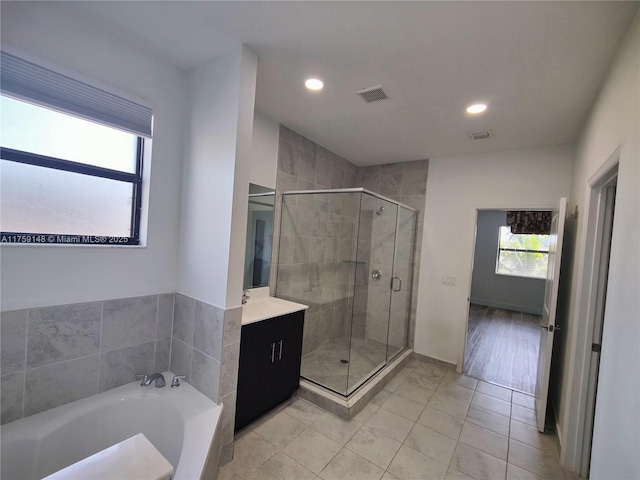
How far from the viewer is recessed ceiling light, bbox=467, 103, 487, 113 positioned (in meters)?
2.20

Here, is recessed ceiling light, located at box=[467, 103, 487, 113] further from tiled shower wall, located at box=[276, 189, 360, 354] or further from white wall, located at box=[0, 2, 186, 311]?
white wall, located at box=[0, 2, 186, 311]

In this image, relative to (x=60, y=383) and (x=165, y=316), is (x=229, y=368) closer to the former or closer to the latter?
(x=165, y=316)

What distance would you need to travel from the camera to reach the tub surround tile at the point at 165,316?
2004 millimetres

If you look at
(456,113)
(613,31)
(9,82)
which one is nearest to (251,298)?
(9,82)

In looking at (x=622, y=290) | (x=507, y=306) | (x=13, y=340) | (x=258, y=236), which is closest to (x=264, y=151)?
(x=258, y=236)

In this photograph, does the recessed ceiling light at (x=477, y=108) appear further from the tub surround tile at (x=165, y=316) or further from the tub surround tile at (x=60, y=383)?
the tub surround tile at (x=60, y=383)

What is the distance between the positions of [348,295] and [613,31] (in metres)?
2.73

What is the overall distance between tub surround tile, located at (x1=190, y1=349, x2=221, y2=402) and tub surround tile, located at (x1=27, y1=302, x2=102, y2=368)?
59cm

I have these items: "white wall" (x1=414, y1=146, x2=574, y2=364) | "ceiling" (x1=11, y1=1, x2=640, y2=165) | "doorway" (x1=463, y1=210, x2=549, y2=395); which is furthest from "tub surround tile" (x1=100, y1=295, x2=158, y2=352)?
"doorway" (x1=463, y1=210, x2=549, y2=395)

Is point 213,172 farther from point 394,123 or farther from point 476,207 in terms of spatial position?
point 476,207

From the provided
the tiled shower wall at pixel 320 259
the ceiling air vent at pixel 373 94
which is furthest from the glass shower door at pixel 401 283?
the ceiling air vent at pixel 373 94

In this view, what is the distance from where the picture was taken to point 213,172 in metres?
1.85

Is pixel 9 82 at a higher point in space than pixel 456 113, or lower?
lower

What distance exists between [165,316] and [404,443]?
205 cm
